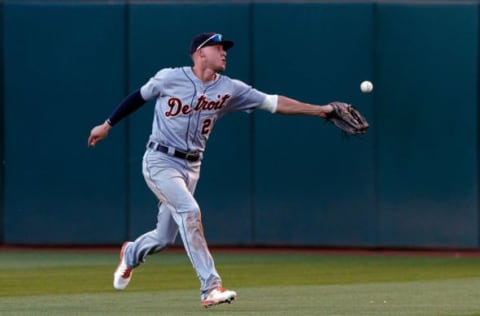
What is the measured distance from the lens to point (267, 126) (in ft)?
56.2

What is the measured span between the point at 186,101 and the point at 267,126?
6.58m

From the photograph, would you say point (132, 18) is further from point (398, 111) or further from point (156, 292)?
point (156, 292)

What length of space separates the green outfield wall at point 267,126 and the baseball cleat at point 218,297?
7009mm

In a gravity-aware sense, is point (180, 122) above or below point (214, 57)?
below

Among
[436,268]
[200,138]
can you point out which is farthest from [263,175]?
[200,138]

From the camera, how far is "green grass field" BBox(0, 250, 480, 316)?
10305 mm

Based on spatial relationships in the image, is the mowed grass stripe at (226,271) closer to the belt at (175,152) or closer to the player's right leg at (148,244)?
the player's right leg at (148,244)

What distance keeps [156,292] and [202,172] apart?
17.8 feet

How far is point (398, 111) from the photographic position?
1678cm

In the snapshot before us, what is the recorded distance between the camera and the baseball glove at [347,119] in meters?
10.5

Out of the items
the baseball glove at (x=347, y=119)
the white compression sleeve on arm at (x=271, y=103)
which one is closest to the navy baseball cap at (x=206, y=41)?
the white compression sleeve on arm at (x=271, y=103)

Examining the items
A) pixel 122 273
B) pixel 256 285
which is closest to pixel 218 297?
pixel 122 273

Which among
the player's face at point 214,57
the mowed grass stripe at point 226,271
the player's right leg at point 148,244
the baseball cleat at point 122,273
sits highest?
the player's face at point 214,57

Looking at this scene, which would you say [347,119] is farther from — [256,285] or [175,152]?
[256,285]
